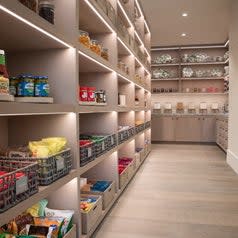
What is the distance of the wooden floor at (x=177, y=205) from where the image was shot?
2363mm

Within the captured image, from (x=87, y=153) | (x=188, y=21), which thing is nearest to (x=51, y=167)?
(x=87, y=153)

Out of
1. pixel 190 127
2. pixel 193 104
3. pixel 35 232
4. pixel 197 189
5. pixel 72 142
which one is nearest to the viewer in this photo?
pixel 35 232

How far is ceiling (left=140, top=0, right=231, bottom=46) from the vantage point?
5.21m

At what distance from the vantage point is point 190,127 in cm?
812

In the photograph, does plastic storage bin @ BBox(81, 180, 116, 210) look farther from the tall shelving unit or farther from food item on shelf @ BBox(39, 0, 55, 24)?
food item on shelf @ BBox(39, 0, 55, 24)

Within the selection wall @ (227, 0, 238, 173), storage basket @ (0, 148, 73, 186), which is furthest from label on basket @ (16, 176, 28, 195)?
wall @ (227, 0, 238, 173)

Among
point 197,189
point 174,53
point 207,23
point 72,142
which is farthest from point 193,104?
point 72,142

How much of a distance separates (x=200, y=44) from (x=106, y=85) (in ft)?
20.4

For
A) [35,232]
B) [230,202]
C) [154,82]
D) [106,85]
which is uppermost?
[154,82]

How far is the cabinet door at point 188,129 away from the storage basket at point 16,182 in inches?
280

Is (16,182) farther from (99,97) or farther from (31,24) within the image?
(99,97)

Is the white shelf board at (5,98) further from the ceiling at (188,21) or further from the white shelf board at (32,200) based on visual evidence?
the ceiling at (188,21)

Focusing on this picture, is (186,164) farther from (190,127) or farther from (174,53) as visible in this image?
(174,53)

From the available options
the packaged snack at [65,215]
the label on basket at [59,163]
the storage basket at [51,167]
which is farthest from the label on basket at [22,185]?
the packaged snack at [65,215]
